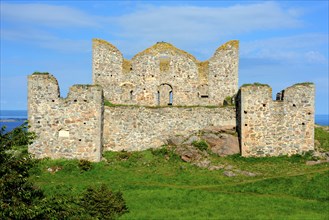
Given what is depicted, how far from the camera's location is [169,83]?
47.5m

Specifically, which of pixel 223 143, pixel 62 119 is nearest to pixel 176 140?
pixel 223 143

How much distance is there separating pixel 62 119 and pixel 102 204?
14.4 metres

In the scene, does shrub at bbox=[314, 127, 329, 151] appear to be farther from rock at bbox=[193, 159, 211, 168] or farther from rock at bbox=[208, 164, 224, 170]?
rock at bbox=[193, 159, 211, 168]

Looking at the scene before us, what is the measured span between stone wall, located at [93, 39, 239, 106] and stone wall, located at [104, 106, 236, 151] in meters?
6.79

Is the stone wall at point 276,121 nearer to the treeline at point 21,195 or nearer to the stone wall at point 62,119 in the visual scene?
the stone wall at point 62,119

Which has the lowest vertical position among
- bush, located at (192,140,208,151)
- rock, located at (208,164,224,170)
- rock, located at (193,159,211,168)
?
rock, located at (208,164,224,170)

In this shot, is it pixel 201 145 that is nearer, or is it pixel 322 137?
pixel 201 145

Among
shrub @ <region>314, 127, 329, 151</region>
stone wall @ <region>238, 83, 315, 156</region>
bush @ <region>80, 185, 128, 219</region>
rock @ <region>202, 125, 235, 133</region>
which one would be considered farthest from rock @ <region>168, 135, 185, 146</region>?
bush @ <region>80, 185, 128, 219</region>

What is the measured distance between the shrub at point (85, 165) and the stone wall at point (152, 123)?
15.3ft

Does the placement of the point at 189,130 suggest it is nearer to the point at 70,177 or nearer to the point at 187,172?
the point at 187,172

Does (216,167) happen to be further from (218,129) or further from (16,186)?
(16,186)

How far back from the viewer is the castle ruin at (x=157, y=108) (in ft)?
121

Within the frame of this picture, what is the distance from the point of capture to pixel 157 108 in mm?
40531

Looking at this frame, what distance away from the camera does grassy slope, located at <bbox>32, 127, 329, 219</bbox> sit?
24.8 m
